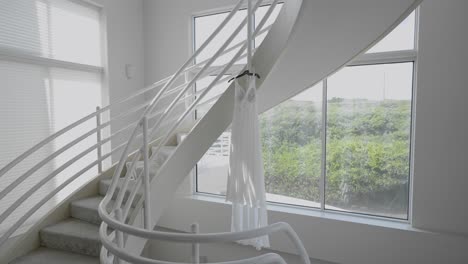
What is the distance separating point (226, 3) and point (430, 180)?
2.72m

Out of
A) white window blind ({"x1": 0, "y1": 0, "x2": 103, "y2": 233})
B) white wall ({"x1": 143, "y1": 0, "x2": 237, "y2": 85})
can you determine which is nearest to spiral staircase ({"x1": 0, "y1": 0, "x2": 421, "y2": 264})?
white window blind ({"x1": 0, "y1": 0, "x2": 103, "y2": 233})

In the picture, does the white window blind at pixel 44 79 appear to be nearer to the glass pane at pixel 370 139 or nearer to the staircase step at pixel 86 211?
the staircase step at pixel 86 211

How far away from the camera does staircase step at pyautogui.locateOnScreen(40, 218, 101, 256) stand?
198cm

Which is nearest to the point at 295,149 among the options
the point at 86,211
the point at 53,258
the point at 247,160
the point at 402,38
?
the point at 402,38

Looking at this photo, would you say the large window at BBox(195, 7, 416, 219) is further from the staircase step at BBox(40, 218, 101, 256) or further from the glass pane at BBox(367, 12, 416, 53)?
the staircase step at BBox(40, 218, 101, 256)

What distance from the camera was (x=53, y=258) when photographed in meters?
1.96

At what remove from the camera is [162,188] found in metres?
1.97

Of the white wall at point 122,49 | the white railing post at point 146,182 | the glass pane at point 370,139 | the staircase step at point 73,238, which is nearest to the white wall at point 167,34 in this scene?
the white wall at point 122,49

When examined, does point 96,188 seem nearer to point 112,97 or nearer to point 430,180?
point 112,97

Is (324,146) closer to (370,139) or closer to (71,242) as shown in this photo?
(370,139)

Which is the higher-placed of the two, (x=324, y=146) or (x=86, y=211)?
(x=324, y=146)

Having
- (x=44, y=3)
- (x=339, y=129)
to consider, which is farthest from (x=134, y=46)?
(x=339, y=129)

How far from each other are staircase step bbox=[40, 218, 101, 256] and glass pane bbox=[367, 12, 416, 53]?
2828 millimetres

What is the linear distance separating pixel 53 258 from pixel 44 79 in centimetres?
176
